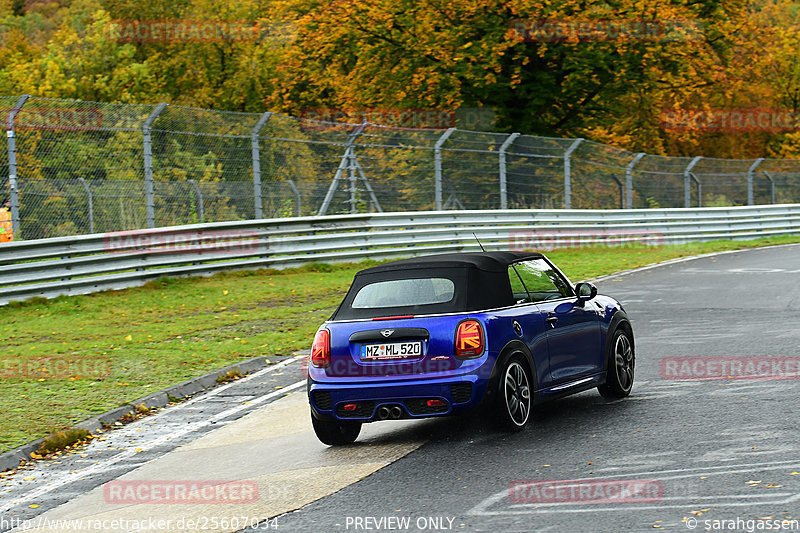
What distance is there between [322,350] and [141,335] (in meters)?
6.49

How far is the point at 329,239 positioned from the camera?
22.1m

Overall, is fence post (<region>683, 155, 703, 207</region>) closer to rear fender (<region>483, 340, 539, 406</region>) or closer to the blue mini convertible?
the blue mini convertible

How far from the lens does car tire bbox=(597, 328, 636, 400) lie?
356 inches

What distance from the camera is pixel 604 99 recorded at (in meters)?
36.0

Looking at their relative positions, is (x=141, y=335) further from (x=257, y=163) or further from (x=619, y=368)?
(x=257, y=163)

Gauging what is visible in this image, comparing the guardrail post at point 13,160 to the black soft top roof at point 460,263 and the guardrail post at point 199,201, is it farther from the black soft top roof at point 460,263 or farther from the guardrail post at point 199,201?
the black soft top roof at point 460,263

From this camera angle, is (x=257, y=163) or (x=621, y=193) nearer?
(x=257, y=163)

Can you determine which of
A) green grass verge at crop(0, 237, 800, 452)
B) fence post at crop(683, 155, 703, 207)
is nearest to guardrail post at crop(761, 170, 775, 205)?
fence post at crop(683, 155, 703, 207)

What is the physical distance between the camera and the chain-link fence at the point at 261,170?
16906 millimetres

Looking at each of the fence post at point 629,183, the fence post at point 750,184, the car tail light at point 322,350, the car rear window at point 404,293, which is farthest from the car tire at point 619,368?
the fence post at point 750,184

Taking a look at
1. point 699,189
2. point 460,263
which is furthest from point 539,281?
point 699,189

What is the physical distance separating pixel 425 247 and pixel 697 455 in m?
16.4

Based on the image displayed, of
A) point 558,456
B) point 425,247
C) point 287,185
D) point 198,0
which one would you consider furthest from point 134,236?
point 198,0

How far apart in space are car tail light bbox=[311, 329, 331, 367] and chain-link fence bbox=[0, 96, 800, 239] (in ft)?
33.1
